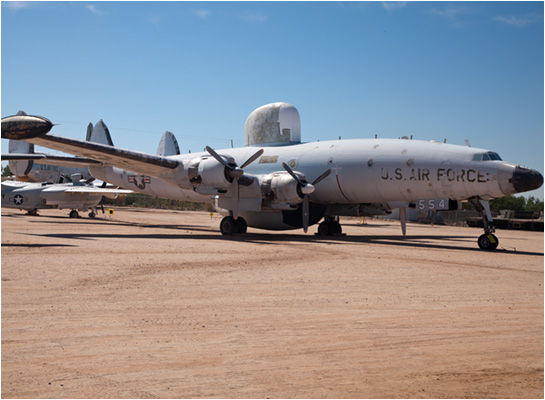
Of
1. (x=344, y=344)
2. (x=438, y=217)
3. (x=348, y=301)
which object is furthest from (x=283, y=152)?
(x=438, y=217)

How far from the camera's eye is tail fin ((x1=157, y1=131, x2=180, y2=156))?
32094 mm

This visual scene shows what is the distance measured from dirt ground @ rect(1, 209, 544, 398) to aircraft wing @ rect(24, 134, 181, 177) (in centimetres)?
993

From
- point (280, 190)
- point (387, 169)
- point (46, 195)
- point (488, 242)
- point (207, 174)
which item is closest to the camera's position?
point (488, 242)

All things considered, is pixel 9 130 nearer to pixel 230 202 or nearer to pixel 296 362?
pixel 230 202

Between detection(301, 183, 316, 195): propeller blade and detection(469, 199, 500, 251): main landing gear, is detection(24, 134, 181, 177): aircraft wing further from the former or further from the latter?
detection(469, 199, 500, 251): main landing gear

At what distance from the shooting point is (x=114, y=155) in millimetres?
22516

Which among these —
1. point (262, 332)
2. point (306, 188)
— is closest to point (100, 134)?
point (306, 188)

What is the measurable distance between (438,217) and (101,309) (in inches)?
1782

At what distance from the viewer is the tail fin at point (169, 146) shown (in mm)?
32094

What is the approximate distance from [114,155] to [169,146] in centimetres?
977

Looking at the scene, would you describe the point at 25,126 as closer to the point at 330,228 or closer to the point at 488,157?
the point at 330,228

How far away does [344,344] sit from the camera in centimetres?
652

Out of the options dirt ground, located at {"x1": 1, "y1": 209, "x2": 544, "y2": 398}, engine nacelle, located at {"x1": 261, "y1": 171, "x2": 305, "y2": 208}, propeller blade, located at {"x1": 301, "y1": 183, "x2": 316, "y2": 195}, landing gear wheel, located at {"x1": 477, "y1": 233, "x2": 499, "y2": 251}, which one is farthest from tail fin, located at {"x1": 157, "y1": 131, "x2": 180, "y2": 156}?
dirt ground, located at {"x1": 1, "y1": 209, "x2": 544, "y2": 398}

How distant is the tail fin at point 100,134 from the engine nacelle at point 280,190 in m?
12.2
